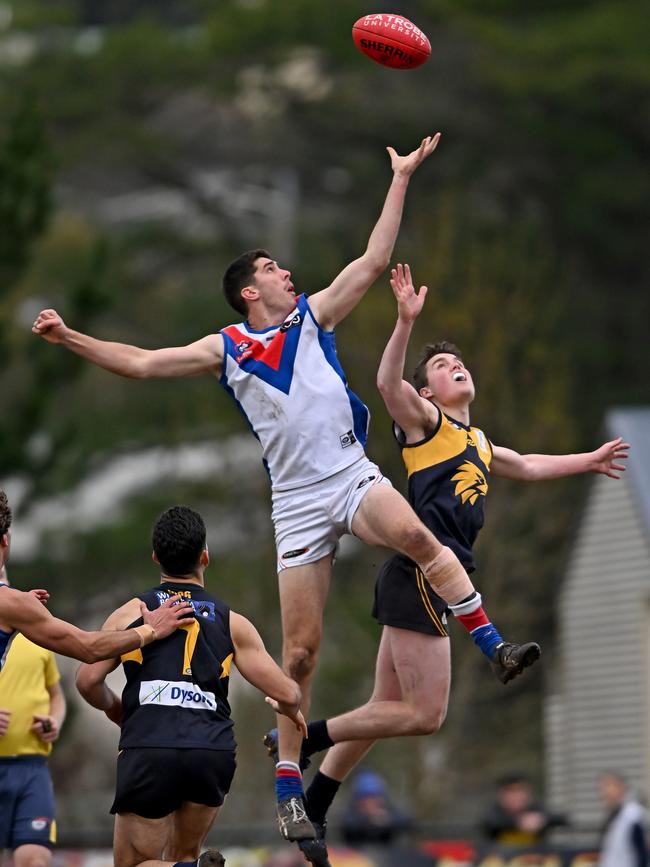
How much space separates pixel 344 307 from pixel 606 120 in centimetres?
2472

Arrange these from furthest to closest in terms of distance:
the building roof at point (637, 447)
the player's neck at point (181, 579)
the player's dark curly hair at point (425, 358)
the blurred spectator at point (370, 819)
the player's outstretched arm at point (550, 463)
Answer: the building roof at point (637, 447) → the blurred spectator at point (370, 819) → the player's outstretched arm at point (550, 463) → the player's dark curly hair at point (425, 358) → the player's neck at point (181, 579)

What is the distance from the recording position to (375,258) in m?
9.77

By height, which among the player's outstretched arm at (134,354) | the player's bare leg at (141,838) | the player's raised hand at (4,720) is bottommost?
the player's bare leg at (141,838)

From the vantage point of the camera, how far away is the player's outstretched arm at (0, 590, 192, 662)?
27.8 feet

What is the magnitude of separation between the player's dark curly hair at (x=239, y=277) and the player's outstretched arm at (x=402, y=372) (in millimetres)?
823

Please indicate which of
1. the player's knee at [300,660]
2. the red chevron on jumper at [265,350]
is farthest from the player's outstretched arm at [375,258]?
the player's knee at [300,660]

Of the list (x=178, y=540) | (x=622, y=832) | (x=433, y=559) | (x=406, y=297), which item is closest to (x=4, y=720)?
(x=178, y=540)

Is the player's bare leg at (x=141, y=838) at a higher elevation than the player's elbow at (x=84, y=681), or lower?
lower

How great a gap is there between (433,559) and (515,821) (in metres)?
8.41

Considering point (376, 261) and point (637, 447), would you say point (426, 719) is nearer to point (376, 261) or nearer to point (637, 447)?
point (376, 261)

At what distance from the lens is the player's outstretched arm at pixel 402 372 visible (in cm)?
949

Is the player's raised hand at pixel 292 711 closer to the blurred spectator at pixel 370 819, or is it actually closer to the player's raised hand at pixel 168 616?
the player's raised hand at pixel 168 616

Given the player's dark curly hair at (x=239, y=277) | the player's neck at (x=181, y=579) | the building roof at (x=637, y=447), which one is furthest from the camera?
the building roof at (x=637, y=447)

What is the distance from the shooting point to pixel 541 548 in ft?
96.0
